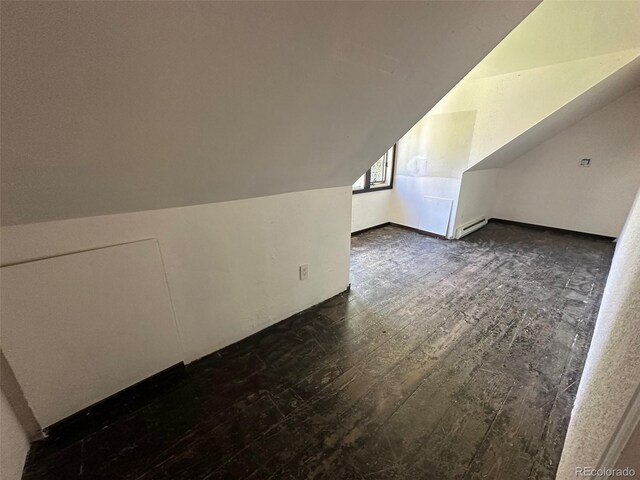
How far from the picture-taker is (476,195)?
4121 mm

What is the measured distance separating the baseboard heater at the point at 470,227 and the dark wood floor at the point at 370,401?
1.58m

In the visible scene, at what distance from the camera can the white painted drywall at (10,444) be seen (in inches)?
37.7

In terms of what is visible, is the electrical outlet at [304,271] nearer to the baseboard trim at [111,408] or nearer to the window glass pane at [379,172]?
the baseboard trim at [111,408]

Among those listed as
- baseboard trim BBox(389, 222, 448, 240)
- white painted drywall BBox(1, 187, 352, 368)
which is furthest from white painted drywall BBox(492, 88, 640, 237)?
white painted drywall BBox(1, 187, 352, 368)

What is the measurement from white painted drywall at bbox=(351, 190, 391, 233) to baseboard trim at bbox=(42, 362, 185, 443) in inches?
116

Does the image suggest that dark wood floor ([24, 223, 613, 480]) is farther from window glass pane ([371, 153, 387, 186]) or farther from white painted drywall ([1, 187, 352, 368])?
window glass pane ([371, 153, 387, 186])

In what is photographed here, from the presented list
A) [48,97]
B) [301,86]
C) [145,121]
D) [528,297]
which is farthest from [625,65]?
[48,97]

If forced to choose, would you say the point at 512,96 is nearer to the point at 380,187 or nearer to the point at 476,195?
the point at 476,195

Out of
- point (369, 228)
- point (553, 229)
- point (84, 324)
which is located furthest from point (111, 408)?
point (553, 229)

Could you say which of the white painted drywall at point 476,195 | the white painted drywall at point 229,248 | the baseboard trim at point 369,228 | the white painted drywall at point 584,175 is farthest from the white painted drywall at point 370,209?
the white painted drywall at point 229,248

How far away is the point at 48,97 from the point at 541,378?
249 cm

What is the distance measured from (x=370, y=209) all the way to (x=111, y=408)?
3.71 metres

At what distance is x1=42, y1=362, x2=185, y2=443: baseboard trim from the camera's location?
119 cm

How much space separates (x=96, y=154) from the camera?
2.89 ft
